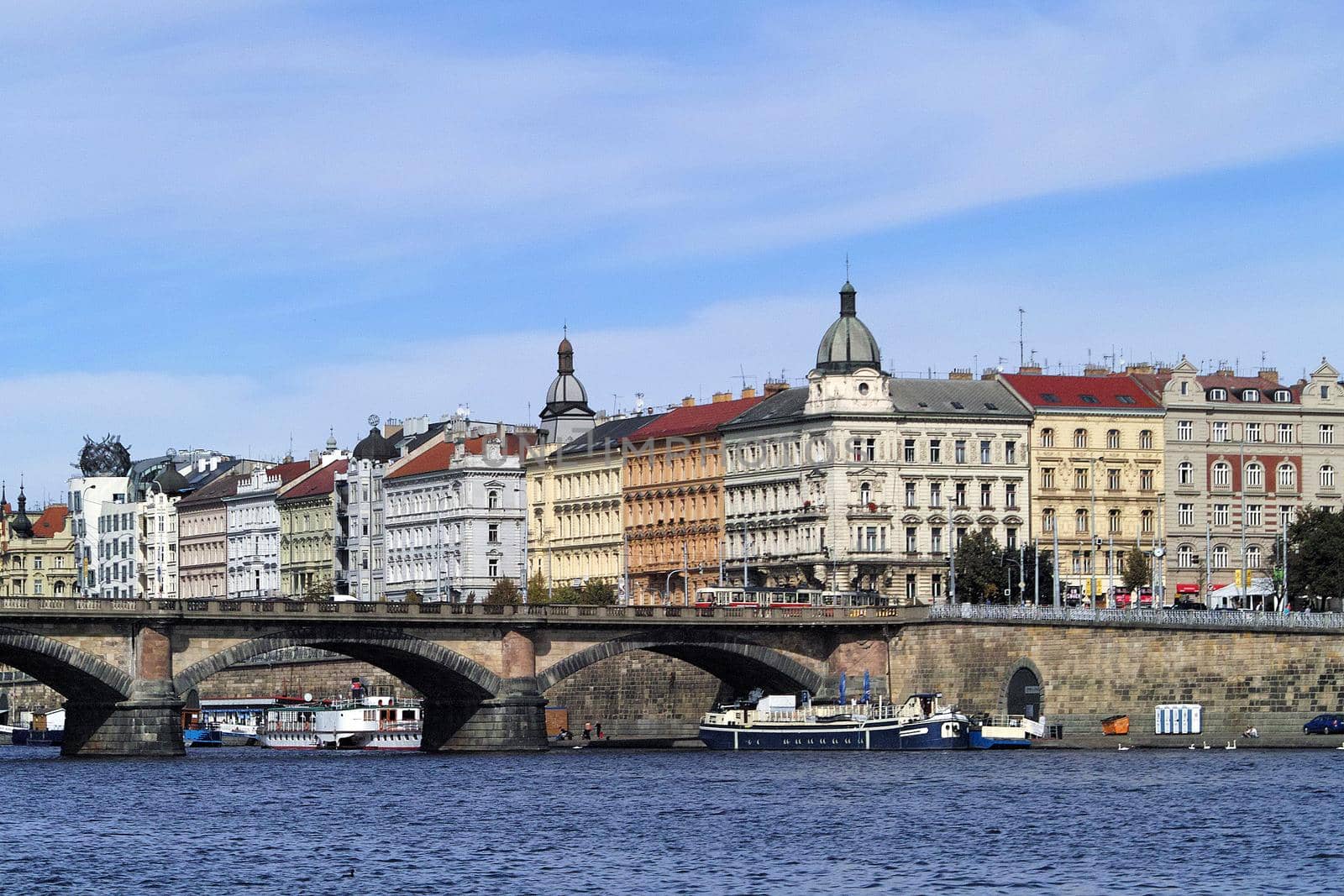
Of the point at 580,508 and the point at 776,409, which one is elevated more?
the point at 776,409

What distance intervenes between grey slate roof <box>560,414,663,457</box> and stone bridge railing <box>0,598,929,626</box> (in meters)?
52.3

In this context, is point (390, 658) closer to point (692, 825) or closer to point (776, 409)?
point (692, 825)

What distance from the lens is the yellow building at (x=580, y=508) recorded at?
620 ft

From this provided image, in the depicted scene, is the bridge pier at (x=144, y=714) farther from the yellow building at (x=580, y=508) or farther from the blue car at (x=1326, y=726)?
the yellow building at (x=580, y=508)

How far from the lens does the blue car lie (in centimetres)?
13362

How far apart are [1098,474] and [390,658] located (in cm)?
5587

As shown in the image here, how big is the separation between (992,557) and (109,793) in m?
65.8

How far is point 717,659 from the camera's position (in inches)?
5472

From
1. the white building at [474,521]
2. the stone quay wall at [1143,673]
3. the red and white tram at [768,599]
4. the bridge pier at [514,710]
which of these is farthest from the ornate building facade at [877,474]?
the bridge pier at [514,710]

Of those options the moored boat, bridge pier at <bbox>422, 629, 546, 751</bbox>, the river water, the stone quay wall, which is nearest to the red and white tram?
the moored boat

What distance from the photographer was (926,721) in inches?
5172

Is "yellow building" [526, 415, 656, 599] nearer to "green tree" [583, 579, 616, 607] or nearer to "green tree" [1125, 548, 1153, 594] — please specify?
"green tree" [583, 579, 616, 607]

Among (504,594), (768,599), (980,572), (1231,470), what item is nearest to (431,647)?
(768,599)

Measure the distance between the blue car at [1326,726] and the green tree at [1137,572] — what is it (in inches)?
1215
